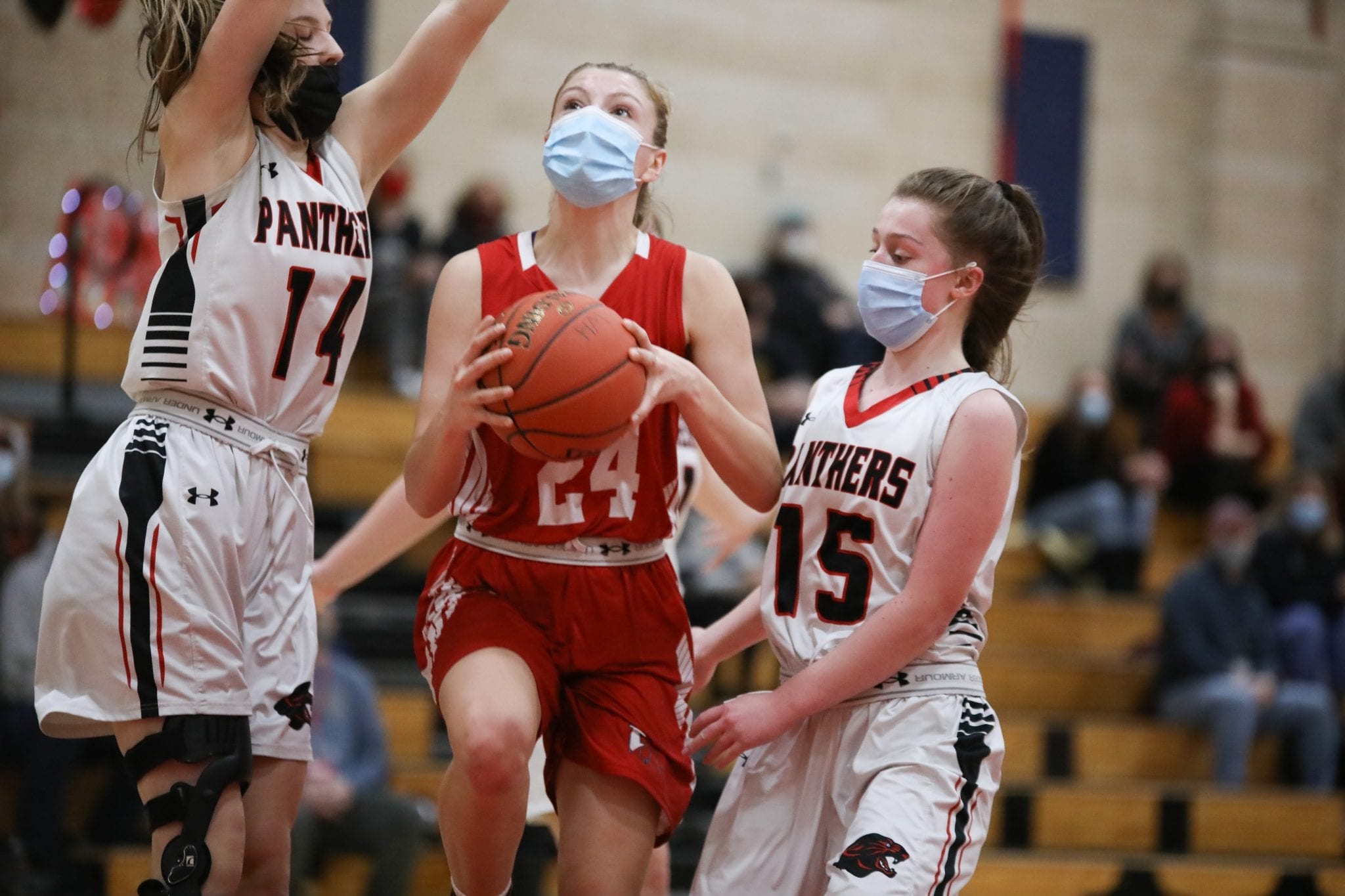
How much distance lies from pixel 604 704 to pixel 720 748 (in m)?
0.25

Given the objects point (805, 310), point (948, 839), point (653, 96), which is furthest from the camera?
point (805, 310)

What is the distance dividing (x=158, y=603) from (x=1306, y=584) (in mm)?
8479

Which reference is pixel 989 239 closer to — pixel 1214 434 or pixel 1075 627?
pixel 1075 627

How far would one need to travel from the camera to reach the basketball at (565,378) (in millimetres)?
2967

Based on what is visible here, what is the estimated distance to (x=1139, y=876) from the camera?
7.79 meters

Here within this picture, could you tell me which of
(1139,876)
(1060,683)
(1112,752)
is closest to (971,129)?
(1060,683)

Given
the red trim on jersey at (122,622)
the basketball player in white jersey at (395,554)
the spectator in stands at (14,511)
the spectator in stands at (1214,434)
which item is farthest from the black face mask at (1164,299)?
the red trim on jersey at (122,622)

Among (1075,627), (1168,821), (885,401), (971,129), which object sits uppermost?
(971,129)

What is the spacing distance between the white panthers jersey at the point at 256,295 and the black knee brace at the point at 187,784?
64 cm

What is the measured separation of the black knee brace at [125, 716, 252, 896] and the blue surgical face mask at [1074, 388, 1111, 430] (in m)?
8.65

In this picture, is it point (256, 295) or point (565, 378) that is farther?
point (256, 295)

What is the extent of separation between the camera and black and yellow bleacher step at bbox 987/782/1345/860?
27.0 feet

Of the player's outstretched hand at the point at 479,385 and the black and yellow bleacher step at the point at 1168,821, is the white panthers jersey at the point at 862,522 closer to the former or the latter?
the player's outstretched hand at the point at 479,385

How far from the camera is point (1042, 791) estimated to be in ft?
27.1
